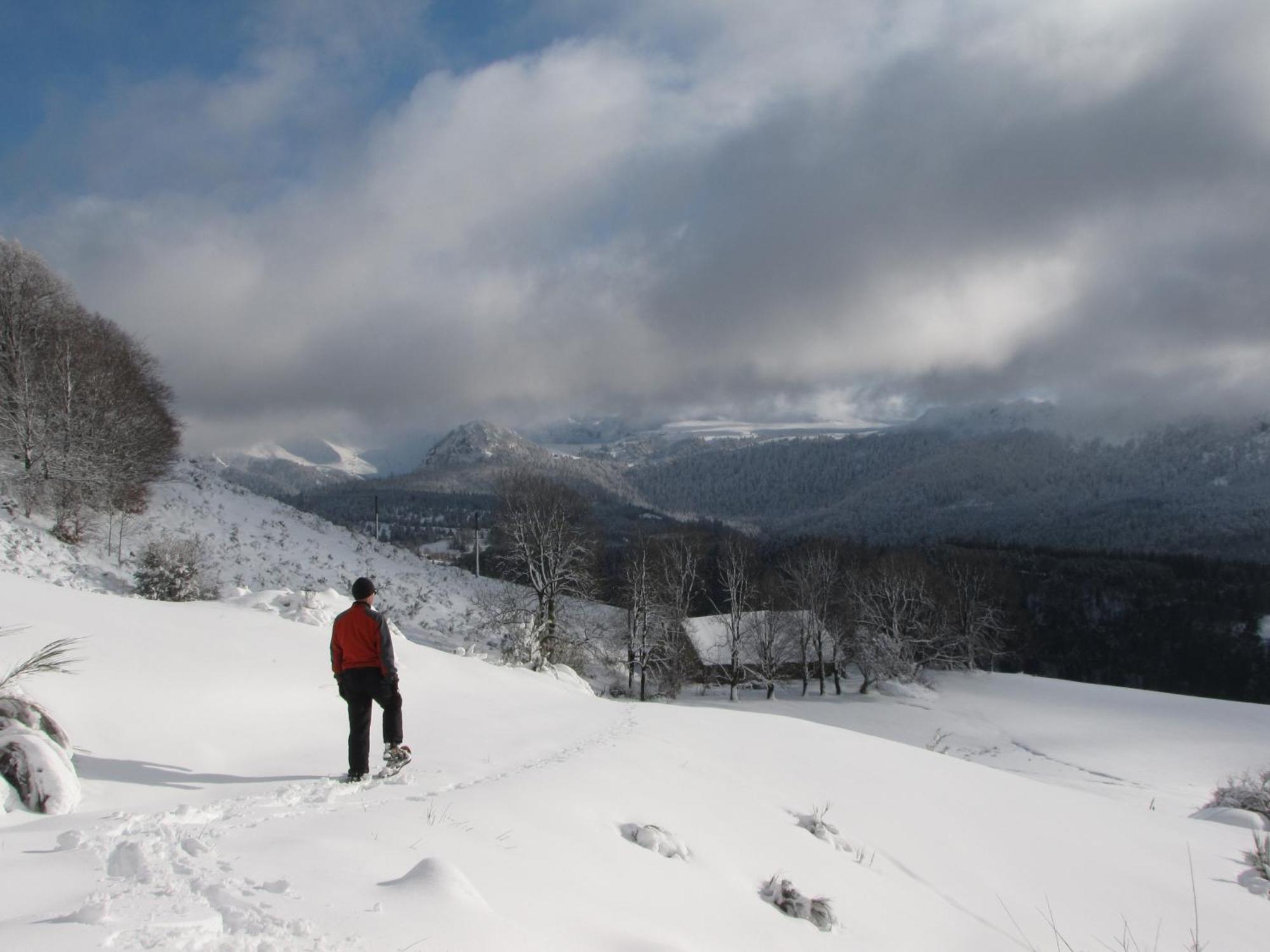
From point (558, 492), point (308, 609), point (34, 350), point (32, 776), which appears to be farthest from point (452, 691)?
point (34, 350)

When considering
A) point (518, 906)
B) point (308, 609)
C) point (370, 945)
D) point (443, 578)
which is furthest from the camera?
point (443, 578)

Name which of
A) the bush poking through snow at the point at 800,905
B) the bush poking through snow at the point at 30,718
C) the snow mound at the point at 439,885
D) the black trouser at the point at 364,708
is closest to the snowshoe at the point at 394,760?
the black trouser at the point at 364,708

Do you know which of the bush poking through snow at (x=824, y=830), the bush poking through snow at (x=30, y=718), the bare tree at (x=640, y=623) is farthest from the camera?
the bare tree at (x=640, y=623)

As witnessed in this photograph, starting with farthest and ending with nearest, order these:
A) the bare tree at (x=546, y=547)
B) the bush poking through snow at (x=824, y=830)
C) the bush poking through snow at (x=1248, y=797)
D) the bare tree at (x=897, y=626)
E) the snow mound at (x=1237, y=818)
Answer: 1. the bare tree at (x=897, y=626)
2. the bare tree at (x=546, y=547)
3. the bush poking through snow at (x=1248, y=797)
4. the snow mound at (x=1237, y=818)
5. the bush poking through snow at (x=824, y=830)

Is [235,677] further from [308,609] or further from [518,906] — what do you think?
[518,906]

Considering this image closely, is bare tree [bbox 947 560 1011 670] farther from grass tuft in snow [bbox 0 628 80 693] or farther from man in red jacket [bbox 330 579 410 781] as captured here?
grass tuft in snow [bbox 0 628 80 693]

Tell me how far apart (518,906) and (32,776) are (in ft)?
12.3

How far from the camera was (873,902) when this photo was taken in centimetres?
614

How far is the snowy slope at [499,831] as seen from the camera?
3.45 meters

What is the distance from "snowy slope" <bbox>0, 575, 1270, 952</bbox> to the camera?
3.45m

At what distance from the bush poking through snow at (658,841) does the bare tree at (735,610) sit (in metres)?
42.9

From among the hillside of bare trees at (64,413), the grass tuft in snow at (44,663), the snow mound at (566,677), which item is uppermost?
the hillside of bare trees at (64,413)

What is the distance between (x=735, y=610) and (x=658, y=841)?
44.9 m

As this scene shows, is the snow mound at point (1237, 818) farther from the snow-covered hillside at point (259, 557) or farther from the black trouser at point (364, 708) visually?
the snow-covered hillside at point (259, 557)
